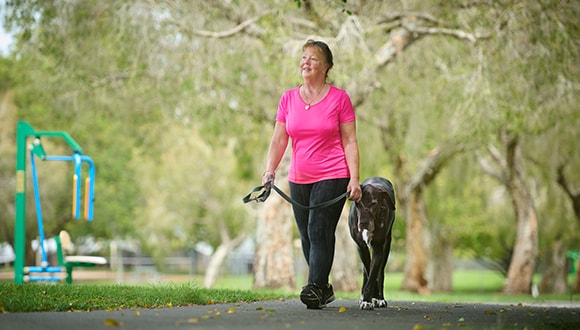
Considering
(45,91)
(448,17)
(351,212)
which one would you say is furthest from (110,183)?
(351,212)

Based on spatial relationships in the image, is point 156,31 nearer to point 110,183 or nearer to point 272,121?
point 272,121

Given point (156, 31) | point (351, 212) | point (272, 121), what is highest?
Result: point (156, 31)

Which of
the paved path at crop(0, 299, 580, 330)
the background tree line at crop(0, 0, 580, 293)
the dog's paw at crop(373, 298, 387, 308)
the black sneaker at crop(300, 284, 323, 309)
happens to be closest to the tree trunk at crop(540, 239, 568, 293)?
the background tree line at crop(0, 0, 580, 293)

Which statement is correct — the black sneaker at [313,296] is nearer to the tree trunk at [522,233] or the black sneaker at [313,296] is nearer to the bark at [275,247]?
the bark at [275,247]

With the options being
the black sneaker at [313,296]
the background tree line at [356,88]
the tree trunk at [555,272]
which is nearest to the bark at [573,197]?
the background tree line at [356,88]

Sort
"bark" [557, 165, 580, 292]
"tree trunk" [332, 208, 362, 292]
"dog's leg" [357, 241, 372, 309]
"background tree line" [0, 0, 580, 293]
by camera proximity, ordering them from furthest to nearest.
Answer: "bark" [557, 165, 580, 292] < "tree trunk" [332, 208, 362, 292] < "background tree line" [0, 0, 580, 293] < "dog's leg" [357, 241, 372, 309]

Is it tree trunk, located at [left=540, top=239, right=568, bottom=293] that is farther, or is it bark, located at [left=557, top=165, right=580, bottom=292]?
tree trunk, located at [left=540, top=239, right=568, bottom=293]

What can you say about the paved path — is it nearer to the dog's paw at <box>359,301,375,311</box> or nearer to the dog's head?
the dog's paw at <box>359,301,375,311</box>

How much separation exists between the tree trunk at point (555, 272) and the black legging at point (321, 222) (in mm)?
29906

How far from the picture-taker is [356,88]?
19859 millimetres

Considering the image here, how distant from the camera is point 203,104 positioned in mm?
22156

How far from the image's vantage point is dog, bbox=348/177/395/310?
837 centimetres

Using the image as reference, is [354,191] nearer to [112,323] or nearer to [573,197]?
[112,323]

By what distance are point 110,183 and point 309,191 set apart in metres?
33.1
